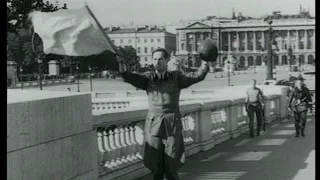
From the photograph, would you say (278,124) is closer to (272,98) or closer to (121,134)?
(272,98)

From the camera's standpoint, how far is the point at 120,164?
7.75 metres

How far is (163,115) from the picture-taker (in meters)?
6.36

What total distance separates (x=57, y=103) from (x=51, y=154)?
50cm

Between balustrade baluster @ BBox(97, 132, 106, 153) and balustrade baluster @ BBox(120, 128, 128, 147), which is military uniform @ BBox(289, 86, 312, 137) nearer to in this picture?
balustrade baluster @ BBox(120, 128, 128, 147)

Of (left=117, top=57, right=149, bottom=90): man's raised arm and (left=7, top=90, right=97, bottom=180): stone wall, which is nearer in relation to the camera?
(left=7, top=90, right=97, bottom=180): stone wall

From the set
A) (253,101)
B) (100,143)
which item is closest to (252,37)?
(253,101)

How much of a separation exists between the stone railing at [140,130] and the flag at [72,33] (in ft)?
3.98

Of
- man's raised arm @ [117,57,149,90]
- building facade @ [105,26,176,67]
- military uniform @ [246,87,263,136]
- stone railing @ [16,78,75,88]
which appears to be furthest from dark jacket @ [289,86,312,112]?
stone railing @ [16,78,75,88]

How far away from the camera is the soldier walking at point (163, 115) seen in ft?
20.7

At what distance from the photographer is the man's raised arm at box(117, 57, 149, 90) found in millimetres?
5980

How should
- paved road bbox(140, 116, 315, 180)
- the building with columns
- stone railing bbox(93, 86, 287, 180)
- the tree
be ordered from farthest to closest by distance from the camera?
the building with columns < paved road bbox(140, 116, 315, 180) < the tree < stone railing bbox(93, 86, 287, 180)

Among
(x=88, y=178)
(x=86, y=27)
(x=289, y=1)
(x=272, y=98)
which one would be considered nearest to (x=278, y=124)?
(x=272, y=98)

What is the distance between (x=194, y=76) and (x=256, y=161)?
3.83m
